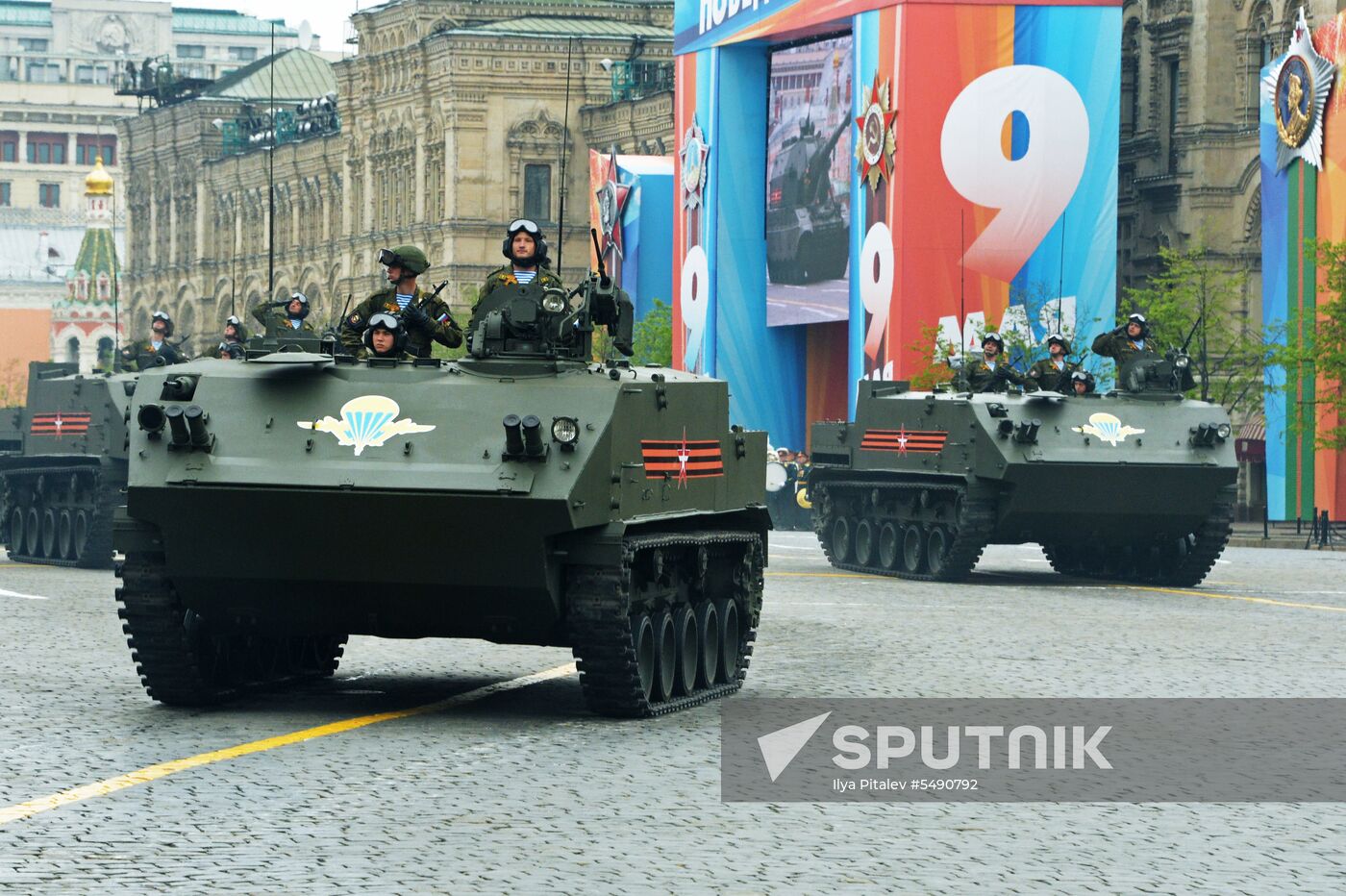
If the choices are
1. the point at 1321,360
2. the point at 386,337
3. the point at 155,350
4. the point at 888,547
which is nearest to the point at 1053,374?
the point at 888,547

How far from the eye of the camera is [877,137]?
55906 millimetres

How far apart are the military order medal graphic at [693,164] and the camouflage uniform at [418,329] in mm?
50785

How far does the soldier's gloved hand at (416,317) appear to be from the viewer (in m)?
15.1

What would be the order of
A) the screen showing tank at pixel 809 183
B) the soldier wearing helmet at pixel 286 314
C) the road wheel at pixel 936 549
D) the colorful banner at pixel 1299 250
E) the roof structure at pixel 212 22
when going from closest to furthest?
the soldier wearing helmet at pixel 286 314
the road wheel at pixel 936 549
the colorful banner at pixel 1299 250
the screen showing tank at pixel 809 183
the roof structure at pixel 212 22

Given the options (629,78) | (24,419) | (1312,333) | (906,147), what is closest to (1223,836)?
(24,419)

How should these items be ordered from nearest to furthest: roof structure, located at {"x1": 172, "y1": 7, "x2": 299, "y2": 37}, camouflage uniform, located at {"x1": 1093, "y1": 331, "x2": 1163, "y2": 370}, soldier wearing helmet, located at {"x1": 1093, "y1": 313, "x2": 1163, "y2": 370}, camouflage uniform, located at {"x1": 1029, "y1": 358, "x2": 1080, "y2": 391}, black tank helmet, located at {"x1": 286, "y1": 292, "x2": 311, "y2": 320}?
1. black tank helmet, located at {"x1": 286, "y1": 292, "x2": 311, "y2": 320}
2. soldier wearing helmet, located at {"x1": 1093, "y1": 313, "x2": 1163, "y2": 370}
3. camouflage uniform, located at {"x1": 1093, "y1": 331, "x2": 1163, "y2": 370}
4. camouflage uniform, located at {"x1": 1029, "y1": 358, "x2": 1080, "y2": 391}
5. roof structure, located at {"x1": 172, "y1": 7, "x2": 299, "y2": 37}

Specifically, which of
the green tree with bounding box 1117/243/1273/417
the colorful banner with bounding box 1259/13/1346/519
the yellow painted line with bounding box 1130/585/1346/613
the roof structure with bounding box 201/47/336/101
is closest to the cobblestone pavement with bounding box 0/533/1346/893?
the yellow painted line with bounding box 1130/585/1346/613

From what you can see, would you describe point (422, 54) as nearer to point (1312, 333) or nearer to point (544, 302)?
point (1312, 333)

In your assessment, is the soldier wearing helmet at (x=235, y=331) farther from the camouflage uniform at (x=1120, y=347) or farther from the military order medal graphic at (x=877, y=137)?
the military order medal graphic at (x=877, y=137)

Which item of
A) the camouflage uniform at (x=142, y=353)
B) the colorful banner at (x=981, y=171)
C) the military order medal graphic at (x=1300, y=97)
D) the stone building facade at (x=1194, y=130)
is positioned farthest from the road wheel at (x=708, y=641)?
the stone building facade at (x=1194, y=130)

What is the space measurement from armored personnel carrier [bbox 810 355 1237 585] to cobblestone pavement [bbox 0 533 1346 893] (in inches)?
293

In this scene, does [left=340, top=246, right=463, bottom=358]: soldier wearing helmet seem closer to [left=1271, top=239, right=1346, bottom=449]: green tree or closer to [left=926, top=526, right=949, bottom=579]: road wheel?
[left=926, top=526, right=949, bottom=579]: road wheel

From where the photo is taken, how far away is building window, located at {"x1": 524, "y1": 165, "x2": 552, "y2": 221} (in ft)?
295

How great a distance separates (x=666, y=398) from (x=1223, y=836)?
5074 millimetres
